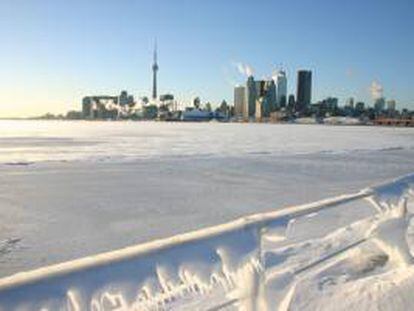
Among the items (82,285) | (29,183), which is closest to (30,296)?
(82,285)

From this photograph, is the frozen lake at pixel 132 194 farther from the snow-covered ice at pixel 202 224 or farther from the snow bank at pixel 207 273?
the snow bank at pixel 207 273

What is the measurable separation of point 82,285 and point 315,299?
114 inches

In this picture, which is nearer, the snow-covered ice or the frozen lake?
the snow-covered ice

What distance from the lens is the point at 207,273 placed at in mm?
2668

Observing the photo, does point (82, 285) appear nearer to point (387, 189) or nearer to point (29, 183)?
point (387, 189)

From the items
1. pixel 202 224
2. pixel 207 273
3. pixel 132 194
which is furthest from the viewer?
pixel 132 194

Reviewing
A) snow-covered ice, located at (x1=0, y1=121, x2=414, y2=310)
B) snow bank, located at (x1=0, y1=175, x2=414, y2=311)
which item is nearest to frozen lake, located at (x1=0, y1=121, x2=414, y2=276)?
snow-covered ice, located at (x1=0, y1=121, x2=414, y2=310)

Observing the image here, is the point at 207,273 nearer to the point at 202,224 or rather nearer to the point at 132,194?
the point at 202,224

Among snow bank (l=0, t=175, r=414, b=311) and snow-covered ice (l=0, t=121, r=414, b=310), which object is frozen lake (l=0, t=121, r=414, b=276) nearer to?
snow-covered ice (l=0, t=121, r=414, b=310)

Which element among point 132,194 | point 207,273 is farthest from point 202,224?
point 207,273

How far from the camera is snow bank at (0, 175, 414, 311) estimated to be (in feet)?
6.59

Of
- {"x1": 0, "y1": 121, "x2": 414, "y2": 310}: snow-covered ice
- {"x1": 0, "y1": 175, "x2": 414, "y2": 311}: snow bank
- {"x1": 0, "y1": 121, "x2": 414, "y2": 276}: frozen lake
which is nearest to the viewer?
{"x1": 0, "y1": 175, "x2": 414, "y2": 311}: snow bank

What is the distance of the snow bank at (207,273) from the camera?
201 cm

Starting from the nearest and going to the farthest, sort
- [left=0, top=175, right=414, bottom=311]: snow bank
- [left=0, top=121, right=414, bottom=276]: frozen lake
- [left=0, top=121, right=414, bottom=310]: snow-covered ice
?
[left=0, top=175, right=414, bottom=311]: snow bank, [left=0, top=121, right=414, bottom=310]: snow-covered ice, [left=0, top=121, right=414, bottom=276]: frozen lake
